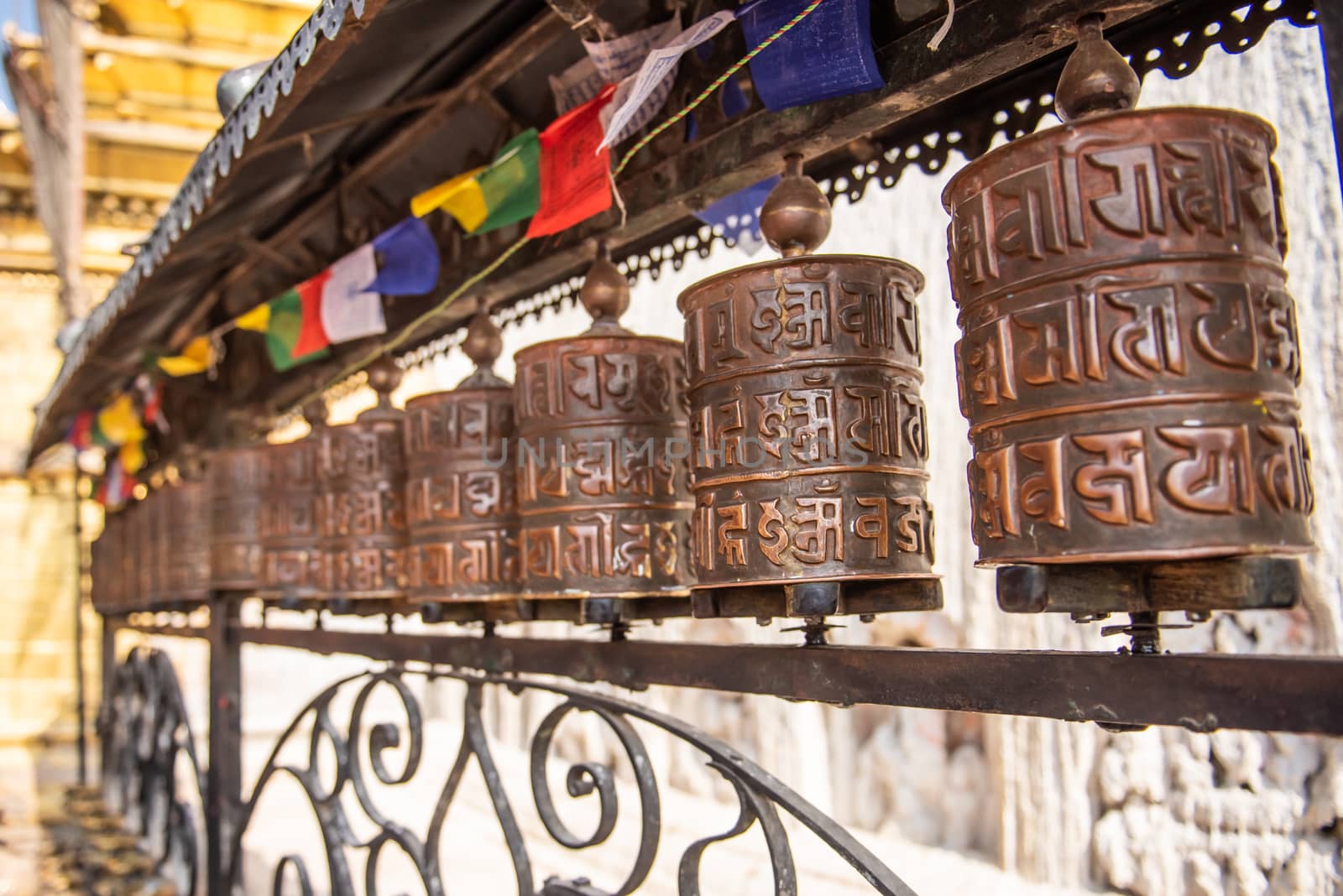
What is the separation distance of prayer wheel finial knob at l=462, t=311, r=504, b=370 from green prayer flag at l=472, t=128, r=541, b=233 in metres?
0.25

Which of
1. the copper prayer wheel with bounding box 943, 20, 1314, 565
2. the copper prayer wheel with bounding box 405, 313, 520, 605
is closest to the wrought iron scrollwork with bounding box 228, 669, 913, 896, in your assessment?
the copper prayer wheel with bounding box 405, 313, 520, 605

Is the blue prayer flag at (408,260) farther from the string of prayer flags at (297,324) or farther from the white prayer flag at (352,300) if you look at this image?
the string of prayer flags at (297,324)

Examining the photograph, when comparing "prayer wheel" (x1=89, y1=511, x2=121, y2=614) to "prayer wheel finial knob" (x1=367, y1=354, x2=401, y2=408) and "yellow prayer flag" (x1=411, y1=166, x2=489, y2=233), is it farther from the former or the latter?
"yellow prayer flag" (x1=411, y1=166, x2=489, y2=233)

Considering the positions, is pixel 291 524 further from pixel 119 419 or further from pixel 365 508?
pixel 119 419

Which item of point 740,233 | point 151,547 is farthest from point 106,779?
point 740,233

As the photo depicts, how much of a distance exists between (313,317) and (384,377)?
265mm

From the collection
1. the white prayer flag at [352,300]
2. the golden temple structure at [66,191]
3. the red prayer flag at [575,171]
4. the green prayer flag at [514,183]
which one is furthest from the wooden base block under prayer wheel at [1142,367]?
the golden temple structure at [66,191]

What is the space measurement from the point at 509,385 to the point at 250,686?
707 centimetres

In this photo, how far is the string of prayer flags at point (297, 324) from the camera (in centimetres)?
294

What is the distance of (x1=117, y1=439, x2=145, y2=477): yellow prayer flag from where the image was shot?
604 centimetres

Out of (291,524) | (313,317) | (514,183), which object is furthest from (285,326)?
(514,183)

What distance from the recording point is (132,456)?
19.9 feet

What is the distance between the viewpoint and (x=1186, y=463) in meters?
0.97

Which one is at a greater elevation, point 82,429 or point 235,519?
point 82,429
